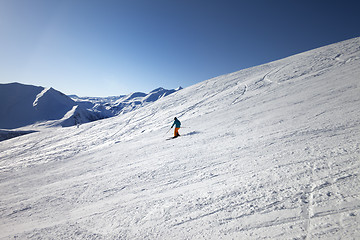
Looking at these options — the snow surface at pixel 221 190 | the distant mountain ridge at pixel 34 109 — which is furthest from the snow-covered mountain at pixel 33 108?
the snow surface at pixel 221 190

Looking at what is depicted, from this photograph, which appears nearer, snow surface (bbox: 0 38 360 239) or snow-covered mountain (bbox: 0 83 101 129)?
snow surface (bbox: 0 38 360 239)

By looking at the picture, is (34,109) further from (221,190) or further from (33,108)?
(221,190)

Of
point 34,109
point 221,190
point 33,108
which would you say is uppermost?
point 33,108

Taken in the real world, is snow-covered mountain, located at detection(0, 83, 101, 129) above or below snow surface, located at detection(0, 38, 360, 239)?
above

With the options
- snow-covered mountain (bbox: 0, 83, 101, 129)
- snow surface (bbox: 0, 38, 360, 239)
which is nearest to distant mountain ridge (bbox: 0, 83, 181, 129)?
snow-covered mountain (bbox: 0, 83, 101, 129)

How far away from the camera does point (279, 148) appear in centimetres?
477

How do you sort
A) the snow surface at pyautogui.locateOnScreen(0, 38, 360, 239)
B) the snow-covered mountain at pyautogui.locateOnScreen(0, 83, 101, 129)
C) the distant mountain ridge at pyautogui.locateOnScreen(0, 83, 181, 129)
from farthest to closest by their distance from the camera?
the snow-covered mountain at pyautogui.locateOnScreen(0, 83, 101, 129)
the distant mountain ridge at pyautogui.locateOnScreen(0, 83, 181, 129)
the snow surface at pyautogui.locateOnScreen(0, 38, 360, 239)

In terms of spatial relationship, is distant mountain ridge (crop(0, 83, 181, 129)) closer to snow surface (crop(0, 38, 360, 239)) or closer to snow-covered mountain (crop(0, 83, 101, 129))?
snow-covered mountain (crop(0, 83, 101, 129))

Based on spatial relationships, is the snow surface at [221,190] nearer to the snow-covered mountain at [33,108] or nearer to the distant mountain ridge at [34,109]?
the distant mountain ridge at [34,109]

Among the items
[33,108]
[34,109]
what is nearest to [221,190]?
[34,109]

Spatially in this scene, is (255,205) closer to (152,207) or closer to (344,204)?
(344,204)

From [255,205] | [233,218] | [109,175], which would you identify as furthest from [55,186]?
[255,205]

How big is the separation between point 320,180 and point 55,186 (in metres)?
8.55

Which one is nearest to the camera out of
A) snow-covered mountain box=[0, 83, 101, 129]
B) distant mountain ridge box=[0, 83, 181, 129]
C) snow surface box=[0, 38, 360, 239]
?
snow surface box=[0, 38, 360, 239]
